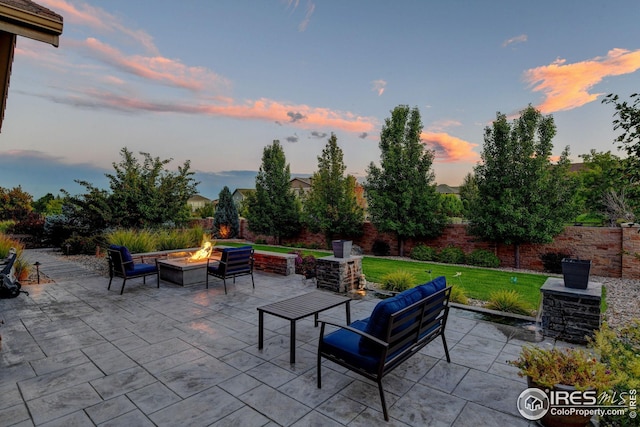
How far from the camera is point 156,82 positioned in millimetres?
10836

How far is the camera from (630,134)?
11.9 ft

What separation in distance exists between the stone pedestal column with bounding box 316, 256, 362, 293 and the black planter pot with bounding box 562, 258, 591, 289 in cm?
391

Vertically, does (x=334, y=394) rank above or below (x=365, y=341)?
below

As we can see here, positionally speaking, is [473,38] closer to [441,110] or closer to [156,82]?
[441,110]

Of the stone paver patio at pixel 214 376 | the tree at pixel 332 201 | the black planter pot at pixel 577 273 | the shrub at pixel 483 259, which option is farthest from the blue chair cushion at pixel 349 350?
the tree at pixel 332 201

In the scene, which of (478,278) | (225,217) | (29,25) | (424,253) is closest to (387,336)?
(29,25)

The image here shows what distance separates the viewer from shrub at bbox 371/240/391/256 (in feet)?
48.4

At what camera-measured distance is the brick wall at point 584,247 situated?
9.45m

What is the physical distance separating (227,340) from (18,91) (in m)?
10.5

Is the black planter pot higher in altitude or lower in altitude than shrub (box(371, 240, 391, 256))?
higher

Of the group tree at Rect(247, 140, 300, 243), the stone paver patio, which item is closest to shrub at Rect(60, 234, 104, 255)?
the stone paver patio

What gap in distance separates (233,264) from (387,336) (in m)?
4.91

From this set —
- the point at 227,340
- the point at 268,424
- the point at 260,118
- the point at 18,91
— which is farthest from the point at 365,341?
the point at 260,118

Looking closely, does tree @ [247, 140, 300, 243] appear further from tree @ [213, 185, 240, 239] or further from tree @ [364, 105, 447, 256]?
tree @ [364, 105, 447, 256]
